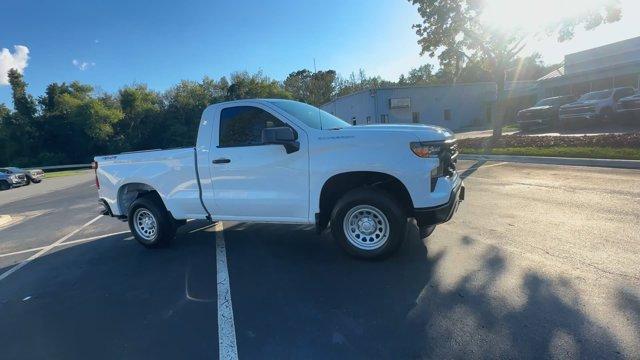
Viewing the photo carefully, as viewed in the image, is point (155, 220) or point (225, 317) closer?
point (225, 317)

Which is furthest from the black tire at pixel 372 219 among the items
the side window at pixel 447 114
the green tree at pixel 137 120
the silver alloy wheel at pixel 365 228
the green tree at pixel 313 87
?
the green tree at pixel 313 87

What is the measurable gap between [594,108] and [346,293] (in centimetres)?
2073

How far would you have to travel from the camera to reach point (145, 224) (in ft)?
21.5

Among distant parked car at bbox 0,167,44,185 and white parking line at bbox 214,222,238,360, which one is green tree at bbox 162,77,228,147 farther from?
white parking line at bbox 214,222,238,360

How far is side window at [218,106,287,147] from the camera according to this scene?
17.7 feet

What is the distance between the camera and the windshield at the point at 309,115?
535 cm

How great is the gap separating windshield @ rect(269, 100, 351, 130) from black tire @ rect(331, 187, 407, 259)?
3.59 feet

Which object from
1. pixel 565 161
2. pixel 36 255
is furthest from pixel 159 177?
pixel 565 161

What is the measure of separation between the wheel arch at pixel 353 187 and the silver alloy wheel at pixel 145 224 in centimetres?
292

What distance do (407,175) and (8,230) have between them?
1023cm

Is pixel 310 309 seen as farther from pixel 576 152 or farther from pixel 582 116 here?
pixel 582 116

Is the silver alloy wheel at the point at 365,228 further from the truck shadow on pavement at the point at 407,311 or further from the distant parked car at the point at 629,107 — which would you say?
the distant parked car at the point at 629,107

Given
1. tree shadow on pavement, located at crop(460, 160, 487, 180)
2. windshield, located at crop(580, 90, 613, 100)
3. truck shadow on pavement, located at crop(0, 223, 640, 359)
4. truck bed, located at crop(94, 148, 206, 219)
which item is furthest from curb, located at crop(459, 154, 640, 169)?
truck bed, located at crop(94, 148, 206, 219)

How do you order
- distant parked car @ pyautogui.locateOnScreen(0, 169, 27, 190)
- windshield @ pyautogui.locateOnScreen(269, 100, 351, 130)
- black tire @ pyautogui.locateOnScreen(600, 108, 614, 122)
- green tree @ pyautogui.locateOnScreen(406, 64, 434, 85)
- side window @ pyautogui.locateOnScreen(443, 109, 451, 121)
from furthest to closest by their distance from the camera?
green tree @ pyautogui.locateOnScreen(406, 64, 434, 85)
side window @ pyautogui.locateOnScreen(443, 109, 451, 121)
distant parked car @ pyautogui.locateOnScreen(0, 169, 27, 190)
black tire @ pyautogui.locateOnScreen(600, 108, 614, 122)
windshield @ pyautogui.locateOnScreen(269, 100, 351, 130)
